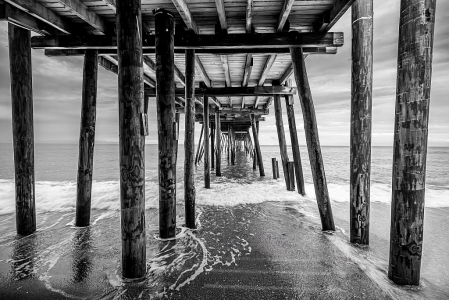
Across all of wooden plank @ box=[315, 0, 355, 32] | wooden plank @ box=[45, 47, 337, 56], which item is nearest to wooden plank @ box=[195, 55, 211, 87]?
wooden plank @ box=[45, 47, 337, 56]

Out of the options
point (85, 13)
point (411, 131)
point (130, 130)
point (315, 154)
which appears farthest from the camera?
point (315, 154)

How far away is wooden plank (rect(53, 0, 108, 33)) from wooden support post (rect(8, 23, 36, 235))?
1087 mm

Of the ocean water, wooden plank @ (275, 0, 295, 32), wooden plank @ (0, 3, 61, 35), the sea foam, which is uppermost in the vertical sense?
wooden plank @ (275, 0, 295, 32)

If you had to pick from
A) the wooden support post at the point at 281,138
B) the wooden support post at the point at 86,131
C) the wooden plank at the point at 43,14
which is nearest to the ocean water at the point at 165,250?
the wooden support post at the point at 86,131

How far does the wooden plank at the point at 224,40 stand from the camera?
172 inches

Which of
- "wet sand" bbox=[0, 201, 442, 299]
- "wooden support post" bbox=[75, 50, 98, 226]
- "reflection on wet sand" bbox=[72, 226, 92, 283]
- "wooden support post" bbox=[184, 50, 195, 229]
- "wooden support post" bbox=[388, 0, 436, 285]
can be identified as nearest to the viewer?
Answer: "wooden support post" bbox=[388, 0, 436, 285]

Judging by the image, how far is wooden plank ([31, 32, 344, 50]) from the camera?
4.37 metres

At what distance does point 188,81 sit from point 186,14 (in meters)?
1.30

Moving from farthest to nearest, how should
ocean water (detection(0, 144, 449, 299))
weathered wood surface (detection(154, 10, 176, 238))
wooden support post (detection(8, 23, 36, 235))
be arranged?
wooden support post (detection(8, 23, 36, 235)) → weathered wood surface (detection(154, 10, 176, 238)) → ocean water (detection(0, 144, 449, 299))

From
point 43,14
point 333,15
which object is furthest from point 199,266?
point 43,14

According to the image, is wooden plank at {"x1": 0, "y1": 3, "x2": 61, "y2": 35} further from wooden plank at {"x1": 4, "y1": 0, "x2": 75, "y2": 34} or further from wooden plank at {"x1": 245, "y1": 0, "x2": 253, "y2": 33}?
wooden plank at {"x1": 245, "y1": 0, "x2": 253, "y2": 33}

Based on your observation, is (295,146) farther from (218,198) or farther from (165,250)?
(165,250)

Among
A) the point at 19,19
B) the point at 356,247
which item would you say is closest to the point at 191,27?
the point at 19,19

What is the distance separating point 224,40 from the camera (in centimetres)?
441
